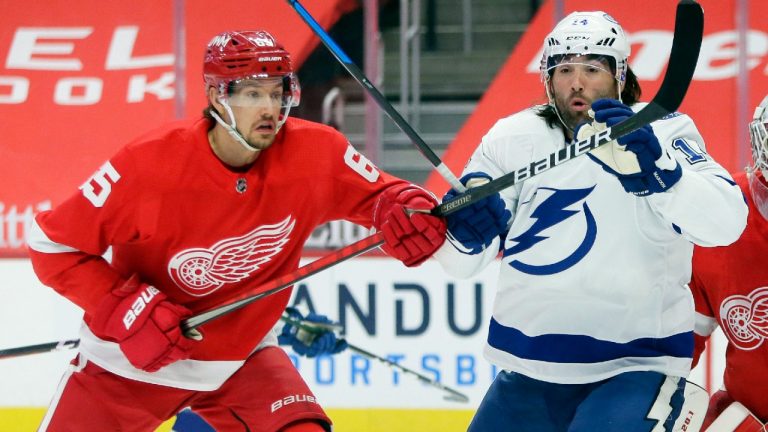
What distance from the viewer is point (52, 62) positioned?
14.9 feet

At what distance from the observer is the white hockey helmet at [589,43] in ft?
8.29

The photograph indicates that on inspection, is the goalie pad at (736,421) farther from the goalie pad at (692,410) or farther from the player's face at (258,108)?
the player's face at (258,108)

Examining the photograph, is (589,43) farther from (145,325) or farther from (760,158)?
(145,325)

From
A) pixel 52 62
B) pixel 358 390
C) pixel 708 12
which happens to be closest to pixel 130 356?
pixel 358 390

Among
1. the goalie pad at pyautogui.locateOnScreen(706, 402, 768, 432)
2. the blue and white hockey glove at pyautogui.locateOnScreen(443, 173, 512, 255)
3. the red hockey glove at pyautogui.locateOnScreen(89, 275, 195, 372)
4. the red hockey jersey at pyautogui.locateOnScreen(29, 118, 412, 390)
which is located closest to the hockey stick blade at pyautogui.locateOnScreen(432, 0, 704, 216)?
the blue and white hockey glove at pyautogui.locateOnScreen(443, 173, 512, 255)

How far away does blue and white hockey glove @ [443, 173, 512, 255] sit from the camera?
249 cm

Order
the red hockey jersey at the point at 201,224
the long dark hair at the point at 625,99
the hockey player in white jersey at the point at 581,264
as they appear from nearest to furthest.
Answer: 1. the hockey player in white jersey at the point at 581,264
2. the long dark hair at the point at 625,99
3. the red hockey jersey at the point at 201,224

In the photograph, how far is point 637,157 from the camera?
226cm

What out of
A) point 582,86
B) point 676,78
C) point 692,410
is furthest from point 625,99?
point 692,410

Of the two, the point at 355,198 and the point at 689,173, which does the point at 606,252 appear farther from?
the point at 355,198

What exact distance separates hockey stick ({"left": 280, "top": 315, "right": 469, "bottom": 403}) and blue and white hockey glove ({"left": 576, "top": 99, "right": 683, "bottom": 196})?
4.44 feet

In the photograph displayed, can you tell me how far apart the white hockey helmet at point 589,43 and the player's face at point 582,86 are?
0.06 ft

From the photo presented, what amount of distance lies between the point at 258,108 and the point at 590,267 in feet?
2.55

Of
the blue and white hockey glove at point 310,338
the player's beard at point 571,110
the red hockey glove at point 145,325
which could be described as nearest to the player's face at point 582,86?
the player's beard at point 571,110
